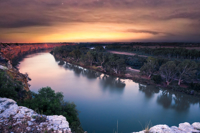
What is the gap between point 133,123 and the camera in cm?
1155

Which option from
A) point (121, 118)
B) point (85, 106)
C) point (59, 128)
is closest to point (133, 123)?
point (121, 118)

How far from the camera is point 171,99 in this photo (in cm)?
1711

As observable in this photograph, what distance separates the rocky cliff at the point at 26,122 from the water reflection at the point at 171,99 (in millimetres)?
15485

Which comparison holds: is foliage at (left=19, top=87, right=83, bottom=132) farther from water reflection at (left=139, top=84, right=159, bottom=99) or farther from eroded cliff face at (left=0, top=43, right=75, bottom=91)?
water reflection at (left=139, top=84, right=159, bottom=99)

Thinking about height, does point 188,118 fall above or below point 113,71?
→ below

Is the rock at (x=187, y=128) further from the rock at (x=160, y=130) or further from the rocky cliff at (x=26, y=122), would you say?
the rocky cliff at (x=26, y=122)

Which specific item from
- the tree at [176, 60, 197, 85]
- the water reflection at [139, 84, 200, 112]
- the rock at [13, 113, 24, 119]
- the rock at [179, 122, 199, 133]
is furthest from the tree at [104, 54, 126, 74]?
the rock at [13, 113, 24, 119]

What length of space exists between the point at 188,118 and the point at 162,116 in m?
2.99

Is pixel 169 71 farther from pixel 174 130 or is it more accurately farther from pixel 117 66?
pixel 174 130

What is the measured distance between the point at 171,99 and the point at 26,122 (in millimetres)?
19107

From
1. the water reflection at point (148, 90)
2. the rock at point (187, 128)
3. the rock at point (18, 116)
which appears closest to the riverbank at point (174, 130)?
the rock at point (187, 128)

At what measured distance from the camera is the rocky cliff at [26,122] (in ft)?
11.9

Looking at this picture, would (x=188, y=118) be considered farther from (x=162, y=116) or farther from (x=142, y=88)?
(x=142, y=88)

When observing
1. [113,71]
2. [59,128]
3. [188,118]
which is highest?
[59,128]
